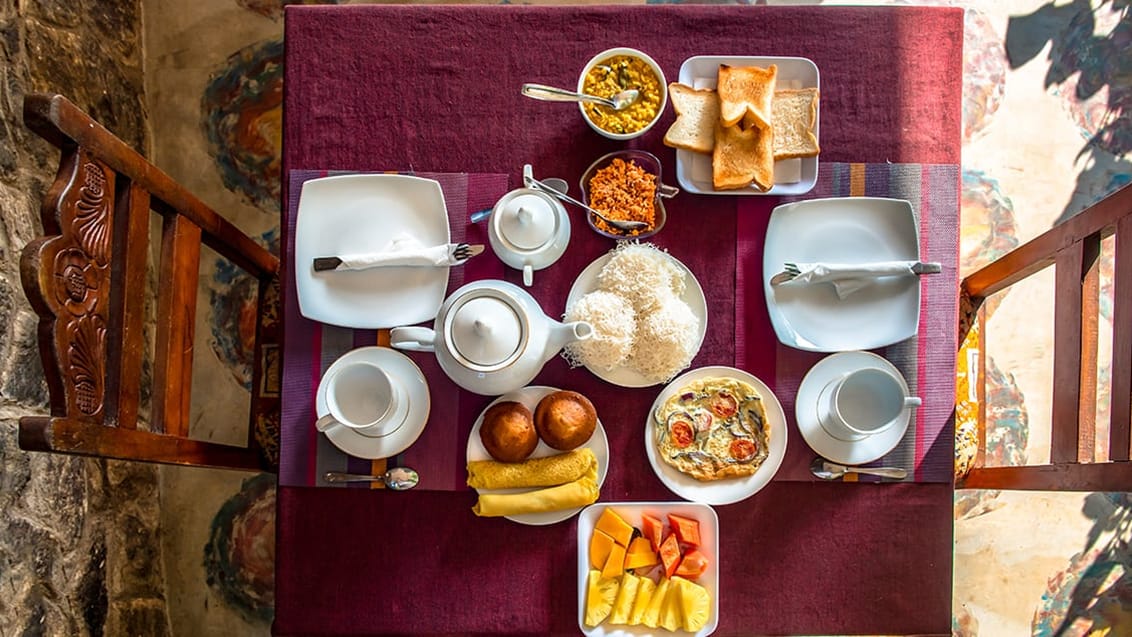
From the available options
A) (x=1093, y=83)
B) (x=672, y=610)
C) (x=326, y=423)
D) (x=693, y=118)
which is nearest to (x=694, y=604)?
(x=672, y=610)

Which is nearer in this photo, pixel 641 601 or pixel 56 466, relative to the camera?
pixel 641 601

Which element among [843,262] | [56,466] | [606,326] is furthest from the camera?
[56,466]

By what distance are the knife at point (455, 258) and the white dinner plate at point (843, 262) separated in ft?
1.49

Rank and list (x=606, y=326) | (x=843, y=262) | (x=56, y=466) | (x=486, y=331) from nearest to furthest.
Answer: (x=486, y=331) → (x=606, y=326) → (x=843, y=262) → (x=56, y=466)

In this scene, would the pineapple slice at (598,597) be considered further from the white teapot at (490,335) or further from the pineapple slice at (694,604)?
the white teapot at (490,335)

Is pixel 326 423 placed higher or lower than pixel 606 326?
lower

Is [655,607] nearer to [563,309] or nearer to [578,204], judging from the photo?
[563,309]

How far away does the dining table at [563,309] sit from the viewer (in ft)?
4.10

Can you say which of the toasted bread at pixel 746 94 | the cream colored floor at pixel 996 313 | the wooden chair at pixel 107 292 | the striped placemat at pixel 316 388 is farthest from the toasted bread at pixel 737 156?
the cream colored floor at pixel 996 313

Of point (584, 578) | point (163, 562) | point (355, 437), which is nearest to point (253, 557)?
point (163, 562)

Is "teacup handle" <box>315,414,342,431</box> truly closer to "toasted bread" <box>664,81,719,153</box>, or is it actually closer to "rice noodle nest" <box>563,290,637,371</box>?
"rice noodle nest" <box>563,290,637,371</box>

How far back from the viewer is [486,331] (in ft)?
3.38

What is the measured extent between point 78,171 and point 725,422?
969 millimetres

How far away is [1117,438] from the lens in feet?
3.63
